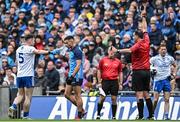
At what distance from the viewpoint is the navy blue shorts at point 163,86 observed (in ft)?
86.9

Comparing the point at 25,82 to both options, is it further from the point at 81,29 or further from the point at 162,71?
the point at 81,29

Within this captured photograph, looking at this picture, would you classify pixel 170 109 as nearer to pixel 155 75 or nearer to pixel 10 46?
pixel 155 75

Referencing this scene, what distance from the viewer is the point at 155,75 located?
26.8 m

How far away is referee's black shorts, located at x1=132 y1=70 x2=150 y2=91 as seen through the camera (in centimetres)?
2462

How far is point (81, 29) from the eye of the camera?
104 feet

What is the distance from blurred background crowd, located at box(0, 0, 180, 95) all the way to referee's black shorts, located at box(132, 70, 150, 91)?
10.9 ft

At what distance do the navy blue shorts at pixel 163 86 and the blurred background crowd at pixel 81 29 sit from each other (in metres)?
1.69

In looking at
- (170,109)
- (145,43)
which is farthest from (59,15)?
(145,43)

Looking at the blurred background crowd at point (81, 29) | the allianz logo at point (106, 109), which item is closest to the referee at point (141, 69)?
the allianz logo at point (106, 109)

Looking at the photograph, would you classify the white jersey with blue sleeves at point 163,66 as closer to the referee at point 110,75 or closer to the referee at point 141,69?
the referee at point 110,75

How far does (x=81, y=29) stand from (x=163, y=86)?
5.91m

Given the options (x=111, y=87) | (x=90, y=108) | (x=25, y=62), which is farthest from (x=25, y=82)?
(x=90, y=108)

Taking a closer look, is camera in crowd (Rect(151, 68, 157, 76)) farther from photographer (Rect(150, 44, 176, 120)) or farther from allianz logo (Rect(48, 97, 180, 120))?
allianz logo (Rect(48, 97, 180, 120))

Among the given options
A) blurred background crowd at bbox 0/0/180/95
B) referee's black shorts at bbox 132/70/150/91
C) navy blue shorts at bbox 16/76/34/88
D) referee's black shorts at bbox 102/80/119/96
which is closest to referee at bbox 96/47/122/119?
referee's black shorts at bbox 102/80/119/96
